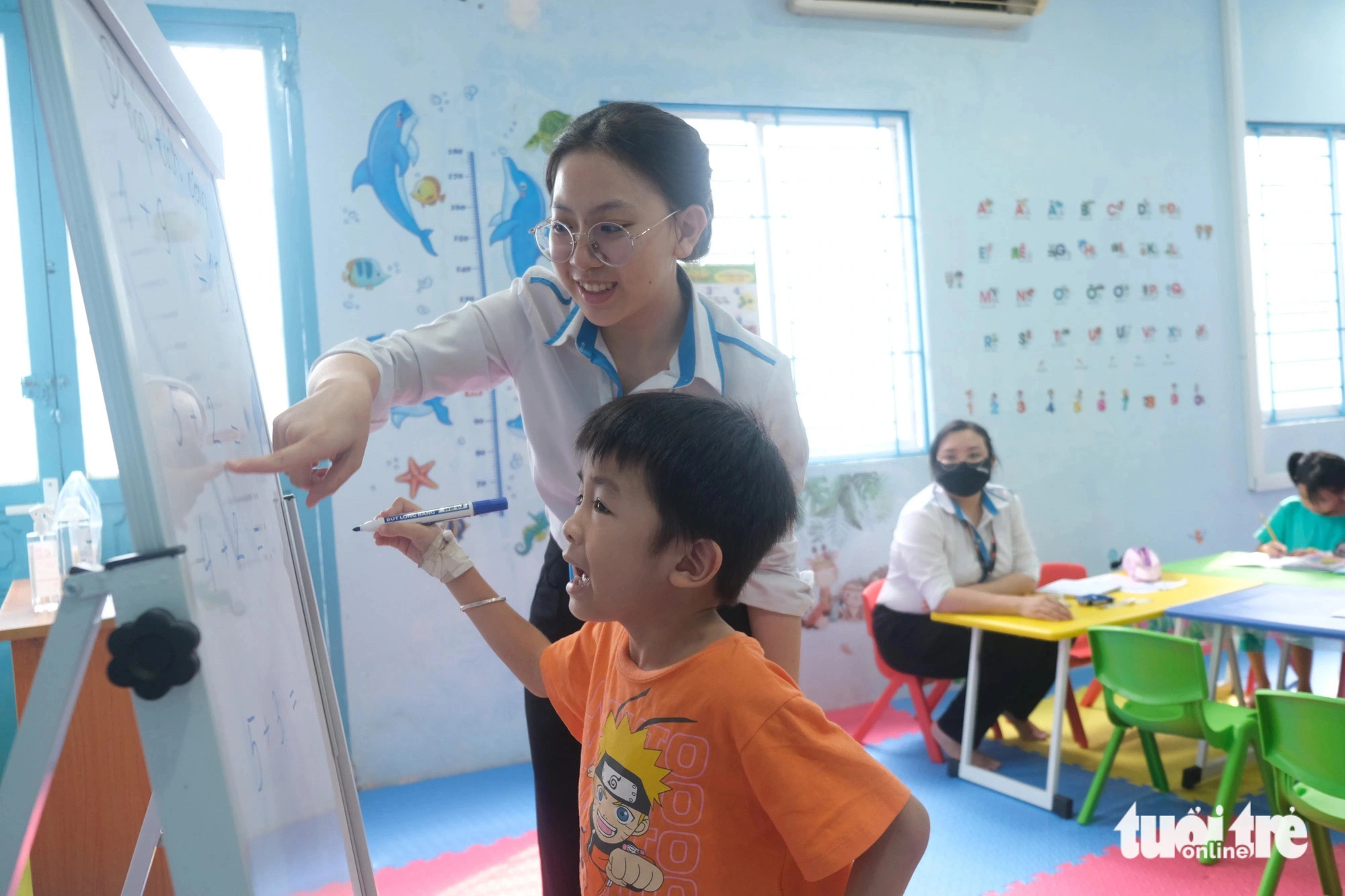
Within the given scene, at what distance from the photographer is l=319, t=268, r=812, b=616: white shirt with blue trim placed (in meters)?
1.26

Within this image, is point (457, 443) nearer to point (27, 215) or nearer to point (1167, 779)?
point (27, 215)

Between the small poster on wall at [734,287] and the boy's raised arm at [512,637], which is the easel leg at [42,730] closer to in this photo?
the boy's raised arm at [512,637]

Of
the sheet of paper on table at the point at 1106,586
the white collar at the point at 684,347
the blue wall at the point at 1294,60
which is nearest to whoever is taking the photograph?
the white collar at the point at 684,347

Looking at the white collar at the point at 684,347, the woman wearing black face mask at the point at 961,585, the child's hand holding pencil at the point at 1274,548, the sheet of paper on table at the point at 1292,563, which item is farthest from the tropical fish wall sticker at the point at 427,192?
the child's hand holding pencil at the point at 1274,548

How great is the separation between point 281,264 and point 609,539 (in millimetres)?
2630

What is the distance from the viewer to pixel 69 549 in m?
2.58

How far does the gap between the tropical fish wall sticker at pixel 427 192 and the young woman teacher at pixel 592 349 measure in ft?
7.06

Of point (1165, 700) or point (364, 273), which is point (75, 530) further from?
point (1165, 700)

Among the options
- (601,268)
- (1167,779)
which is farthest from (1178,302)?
(601,268)

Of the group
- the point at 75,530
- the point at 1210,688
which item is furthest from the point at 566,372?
the point at 1210,688

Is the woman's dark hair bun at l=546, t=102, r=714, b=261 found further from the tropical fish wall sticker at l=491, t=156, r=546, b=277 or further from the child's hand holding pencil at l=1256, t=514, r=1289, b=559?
the child's hand holding pencil at l=1256, t=514, r=1289, b=559

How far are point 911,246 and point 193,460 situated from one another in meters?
3.74

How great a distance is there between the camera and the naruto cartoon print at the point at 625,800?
0.95 metres

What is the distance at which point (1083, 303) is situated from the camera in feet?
14.5
